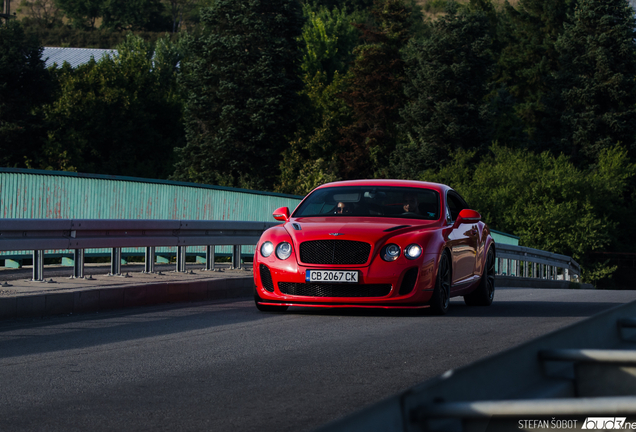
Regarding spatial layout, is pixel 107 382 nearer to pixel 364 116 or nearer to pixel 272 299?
pixel 272 299

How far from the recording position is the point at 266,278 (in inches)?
372

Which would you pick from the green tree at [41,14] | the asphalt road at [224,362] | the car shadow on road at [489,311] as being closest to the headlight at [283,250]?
the asphalt road at [224,362]

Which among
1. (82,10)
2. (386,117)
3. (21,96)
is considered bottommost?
(386,117)

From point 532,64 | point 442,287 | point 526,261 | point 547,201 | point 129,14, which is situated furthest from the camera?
point 129,14

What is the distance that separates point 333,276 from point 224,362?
2745 mm

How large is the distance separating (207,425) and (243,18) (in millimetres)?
55687

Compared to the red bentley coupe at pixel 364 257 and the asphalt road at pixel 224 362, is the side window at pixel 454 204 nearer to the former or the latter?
the red bentley coupe at pixel 364 257

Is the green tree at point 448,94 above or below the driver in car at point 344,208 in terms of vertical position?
above

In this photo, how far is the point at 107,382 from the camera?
5645 mm

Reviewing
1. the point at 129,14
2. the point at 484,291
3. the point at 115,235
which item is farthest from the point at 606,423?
the point at 129,14

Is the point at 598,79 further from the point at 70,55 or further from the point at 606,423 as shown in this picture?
the point at 606,423

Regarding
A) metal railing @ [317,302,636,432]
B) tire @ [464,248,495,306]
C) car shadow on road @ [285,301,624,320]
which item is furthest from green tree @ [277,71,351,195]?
metal railing @ [317,302,636,432]

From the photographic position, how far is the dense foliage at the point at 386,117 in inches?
2031

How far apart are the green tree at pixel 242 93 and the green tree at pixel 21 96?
995cm
